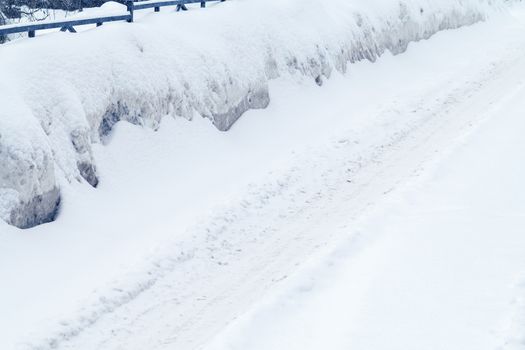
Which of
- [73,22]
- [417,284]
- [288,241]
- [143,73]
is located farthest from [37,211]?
[417,284]

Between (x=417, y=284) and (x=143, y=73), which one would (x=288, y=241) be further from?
(x=143, y=73)

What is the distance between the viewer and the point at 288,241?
28.5 feet

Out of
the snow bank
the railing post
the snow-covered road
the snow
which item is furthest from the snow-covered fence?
the snow

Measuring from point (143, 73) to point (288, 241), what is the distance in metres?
4.27

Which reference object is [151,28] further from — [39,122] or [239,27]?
[39,122]

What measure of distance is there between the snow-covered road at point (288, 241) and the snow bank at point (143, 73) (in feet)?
1.19

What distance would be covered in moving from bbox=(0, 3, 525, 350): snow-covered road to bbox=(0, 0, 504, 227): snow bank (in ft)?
1.19

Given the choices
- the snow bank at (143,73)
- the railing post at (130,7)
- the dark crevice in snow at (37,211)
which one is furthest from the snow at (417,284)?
the railing post at (130,7)

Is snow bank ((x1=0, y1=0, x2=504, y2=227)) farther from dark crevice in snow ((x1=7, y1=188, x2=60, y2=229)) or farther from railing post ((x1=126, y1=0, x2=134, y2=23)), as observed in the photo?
railing post ((x1=126, y1=0, x2=134, y2=23))

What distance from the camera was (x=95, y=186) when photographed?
9.86 m

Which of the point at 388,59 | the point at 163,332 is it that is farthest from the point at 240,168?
the point at 388,59

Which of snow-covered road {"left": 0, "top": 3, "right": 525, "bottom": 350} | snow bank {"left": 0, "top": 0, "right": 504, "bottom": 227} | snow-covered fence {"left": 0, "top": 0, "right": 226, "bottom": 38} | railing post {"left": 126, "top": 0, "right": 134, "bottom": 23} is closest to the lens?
snow-covered road {"left": 0, "top": 3, "right": 525, "bottom": 350}

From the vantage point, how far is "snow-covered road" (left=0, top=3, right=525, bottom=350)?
6637 mm

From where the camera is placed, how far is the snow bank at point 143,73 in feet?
28.8
